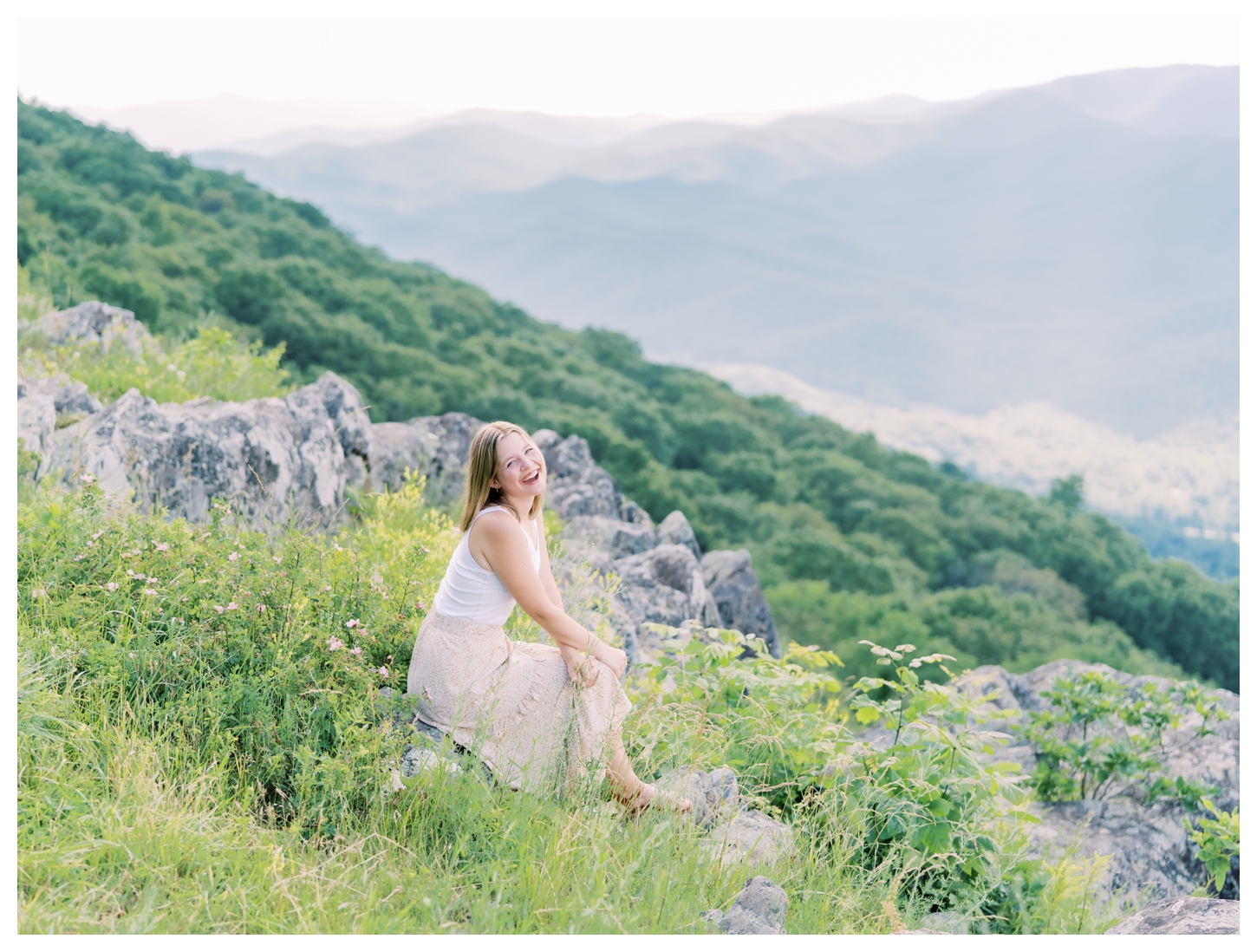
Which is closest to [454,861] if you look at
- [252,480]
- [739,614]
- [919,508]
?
[252,480]

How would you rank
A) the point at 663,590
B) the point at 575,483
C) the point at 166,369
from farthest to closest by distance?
the point at 575,483
the point at 166,369
the point at 663,590

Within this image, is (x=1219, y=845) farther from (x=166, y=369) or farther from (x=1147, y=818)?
(x=166, y=369)

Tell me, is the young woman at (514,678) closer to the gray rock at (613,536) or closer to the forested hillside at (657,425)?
the gray rock at (613,536)

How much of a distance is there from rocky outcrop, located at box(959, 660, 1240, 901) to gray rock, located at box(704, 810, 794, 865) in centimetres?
178

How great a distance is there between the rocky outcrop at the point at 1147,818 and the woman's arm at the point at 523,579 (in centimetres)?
258

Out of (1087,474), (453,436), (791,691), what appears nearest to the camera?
(791,691)

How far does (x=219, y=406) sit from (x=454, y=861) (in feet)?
15.3

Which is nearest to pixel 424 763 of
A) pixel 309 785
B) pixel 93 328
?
pixel 309 785

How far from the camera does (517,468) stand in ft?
11.9

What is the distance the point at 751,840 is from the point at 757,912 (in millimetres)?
608

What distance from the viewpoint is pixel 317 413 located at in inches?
270

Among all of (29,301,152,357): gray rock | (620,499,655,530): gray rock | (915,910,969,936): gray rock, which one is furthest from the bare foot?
(29,301,152,357): gray rock

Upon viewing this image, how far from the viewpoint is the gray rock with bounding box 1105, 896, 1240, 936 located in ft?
9.79
